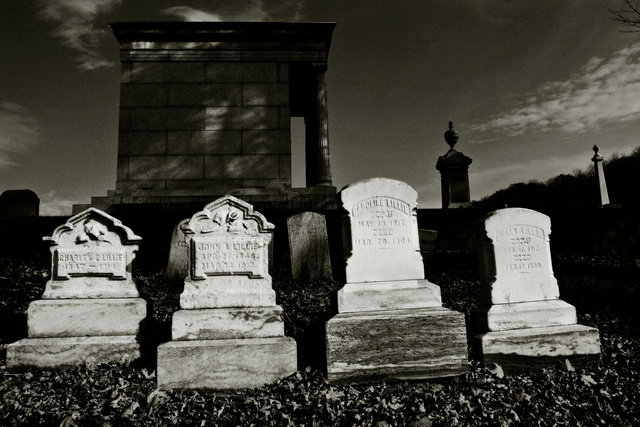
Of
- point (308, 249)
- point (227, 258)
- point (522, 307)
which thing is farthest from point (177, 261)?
point (522, 307)

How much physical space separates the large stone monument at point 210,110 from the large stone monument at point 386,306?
536 centimetres

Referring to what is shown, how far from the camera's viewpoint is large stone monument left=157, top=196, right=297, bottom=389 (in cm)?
364

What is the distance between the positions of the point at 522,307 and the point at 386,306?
1.42 metres

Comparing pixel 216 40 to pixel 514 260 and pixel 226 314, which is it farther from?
pixel 514 260

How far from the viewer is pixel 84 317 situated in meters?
4.11

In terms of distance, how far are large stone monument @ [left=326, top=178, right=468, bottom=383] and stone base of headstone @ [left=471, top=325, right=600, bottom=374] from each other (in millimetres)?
396

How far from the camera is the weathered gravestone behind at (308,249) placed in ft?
22.2

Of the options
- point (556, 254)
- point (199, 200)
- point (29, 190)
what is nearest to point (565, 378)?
point (556, 254)

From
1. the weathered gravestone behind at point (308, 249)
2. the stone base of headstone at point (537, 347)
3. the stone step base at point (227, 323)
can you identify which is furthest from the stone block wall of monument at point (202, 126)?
A: the stone base of headstone at point (537, 347)

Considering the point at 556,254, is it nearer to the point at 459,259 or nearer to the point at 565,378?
the point at 459,259

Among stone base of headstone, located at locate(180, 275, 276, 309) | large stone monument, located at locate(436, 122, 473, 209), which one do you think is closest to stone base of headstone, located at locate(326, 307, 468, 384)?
stone base of headstone, located at locate(180, 275, 276, 309)

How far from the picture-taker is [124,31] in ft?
33.4

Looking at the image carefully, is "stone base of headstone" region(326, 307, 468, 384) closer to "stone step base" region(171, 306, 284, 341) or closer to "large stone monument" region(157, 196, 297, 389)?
"large stone monument" region(157, 196, 297, 389)

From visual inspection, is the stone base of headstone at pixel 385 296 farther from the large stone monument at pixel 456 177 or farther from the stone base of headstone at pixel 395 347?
the large stone monument at pixel 456 177
